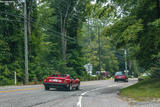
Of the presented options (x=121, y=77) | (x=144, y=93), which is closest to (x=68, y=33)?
(x=121, y=77)

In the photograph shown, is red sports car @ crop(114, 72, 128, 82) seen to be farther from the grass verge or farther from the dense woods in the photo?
the grass verge

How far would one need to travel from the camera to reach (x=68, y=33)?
1949 inches

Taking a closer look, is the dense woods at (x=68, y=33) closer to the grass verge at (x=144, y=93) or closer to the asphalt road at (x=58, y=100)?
the grass verge at (x=144, y=93)

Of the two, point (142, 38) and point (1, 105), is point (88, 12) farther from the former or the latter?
point (1, 105)

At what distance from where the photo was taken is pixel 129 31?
54.7 ft

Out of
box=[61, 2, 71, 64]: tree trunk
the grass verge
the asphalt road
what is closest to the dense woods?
box=[61, 2, 71, 64]: tree trunk

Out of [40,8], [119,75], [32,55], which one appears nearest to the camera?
[32,55]

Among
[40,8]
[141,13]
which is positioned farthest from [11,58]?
[141,13]

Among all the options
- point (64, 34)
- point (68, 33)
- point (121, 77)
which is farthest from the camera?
point (68, 33)

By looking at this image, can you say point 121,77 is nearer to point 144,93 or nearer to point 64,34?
point 64,34

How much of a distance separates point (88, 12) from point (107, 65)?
239 feet

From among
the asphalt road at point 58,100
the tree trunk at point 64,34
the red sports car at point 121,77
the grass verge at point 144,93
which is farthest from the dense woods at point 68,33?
the red sports car at point 121,77

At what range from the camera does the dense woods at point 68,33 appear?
1794cm

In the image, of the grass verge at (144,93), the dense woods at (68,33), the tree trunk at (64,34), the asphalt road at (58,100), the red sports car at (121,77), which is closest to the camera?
the asphalt road at (58,100)
